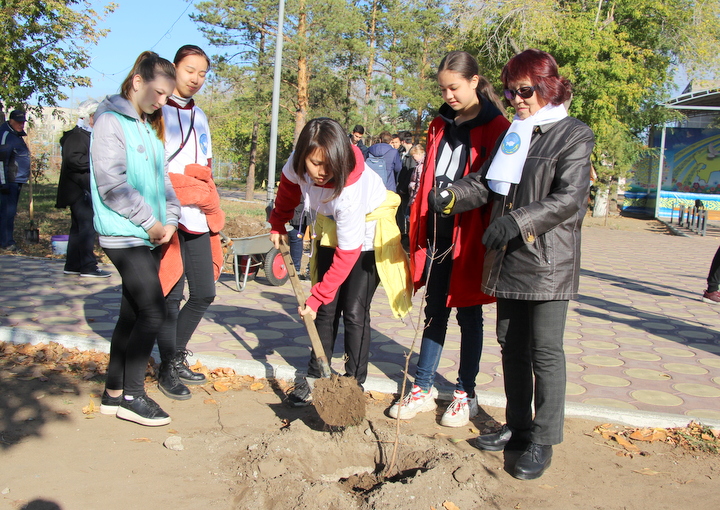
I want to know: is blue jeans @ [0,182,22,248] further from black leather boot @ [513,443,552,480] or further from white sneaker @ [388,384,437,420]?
black leather boot @ [513,443,552,480]

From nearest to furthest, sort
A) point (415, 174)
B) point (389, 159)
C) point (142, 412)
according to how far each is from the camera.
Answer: point (142, 412) < point (415, 174) < point (389, 159)

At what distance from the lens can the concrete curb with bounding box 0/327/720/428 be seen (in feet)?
11.6

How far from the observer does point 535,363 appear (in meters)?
2.93

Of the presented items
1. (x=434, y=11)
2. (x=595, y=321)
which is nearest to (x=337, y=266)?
(x=595, y=321)

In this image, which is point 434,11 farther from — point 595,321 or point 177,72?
point 177,72

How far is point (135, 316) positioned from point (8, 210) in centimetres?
717

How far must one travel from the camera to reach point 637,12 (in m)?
22.6

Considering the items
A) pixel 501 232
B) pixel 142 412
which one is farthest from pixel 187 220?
pixel 501 232

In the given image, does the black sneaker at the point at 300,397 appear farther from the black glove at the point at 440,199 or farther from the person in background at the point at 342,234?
the black glove at the point at 440,199

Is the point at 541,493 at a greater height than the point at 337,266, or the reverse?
the point at 337,266

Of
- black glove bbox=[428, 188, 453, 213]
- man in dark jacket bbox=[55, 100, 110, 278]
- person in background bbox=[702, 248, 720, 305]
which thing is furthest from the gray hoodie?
person in background bbox=[702, 248, 720, 305]

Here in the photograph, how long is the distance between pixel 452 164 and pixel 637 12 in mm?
23092

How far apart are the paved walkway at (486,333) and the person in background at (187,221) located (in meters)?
0.59

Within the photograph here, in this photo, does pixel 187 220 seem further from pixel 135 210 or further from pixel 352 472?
pixel 352 472
